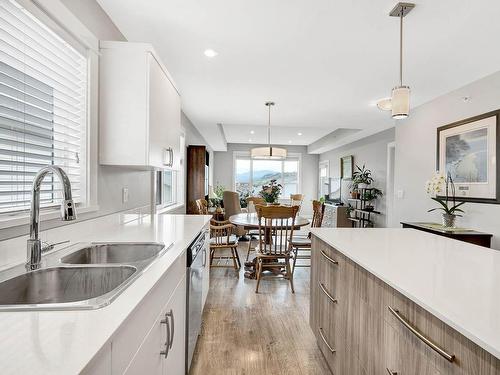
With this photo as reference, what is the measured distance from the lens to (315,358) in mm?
2066

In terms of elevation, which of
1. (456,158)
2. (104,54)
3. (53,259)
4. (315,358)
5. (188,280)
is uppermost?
(104,54)

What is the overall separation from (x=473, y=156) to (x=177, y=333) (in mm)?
3525

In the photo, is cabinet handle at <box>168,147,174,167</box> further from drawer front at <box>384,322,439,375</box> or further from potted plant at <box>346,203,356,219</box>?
potted plant at <box>346,203,356,219</box>

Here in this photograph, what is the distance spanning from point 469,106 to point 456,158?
1.95 ft

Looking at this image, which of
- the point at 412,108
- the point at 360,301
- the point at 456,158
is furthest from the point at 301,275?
the point at 412,108

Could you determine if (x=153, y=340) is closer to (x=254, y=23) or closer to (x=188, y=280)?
(x=188, y=280)

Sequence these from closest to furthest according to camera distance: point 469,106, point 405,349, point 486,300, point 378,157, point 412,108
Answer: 1. point 486,300
2. point 405,349
3. point 469,106
4. point 412,108
5. point 378,157

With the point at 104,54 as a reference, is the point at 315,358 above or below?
below

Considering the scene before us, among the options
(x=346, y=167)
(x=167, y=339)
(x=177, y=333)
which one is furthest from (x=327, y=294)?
(x=346, y=167)

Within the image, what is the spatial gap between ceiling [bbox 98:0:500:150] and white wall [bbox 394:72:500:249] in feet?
0.53

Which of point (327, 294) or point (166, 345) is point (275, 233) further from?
point (166, 345)

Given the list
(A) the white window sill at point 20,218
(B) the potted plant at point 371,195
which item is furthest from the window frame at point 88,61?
(B) the potted plant at point 371,195

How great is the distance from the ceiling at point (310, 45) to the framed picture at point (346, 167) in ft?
11.5

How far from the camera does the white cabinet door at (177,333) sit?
1.28 metres
